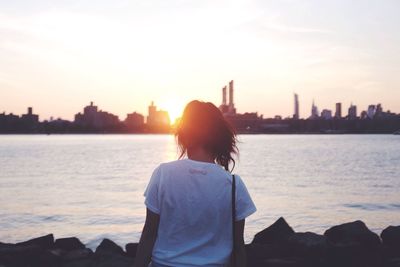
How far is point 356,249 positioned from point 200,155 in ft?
28.7

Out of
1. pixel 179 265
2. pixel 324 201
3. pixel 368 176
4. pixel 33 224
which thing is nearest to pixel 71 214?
pixel 33 224

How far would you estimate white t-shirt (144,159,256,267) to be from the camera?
302 cm

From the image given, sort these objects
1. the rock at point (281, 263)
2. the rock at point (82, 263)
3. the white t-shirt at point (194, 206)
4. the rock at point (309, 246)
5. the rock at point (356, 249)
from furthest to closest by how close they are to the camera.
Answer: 1. the rock at point (356, 249)
2. the rock at point (309, 246)
3. the rock at point (281, 263)
4. the rock at point (82, 263)
5. the white t-shirt at point (194, 206)

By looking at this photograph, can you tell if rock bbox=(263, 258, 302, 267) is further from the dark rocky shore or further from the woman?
the woman

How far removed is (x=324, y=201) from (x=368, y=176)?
66.4ft

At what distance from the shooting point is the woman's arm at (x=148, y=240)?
3035 mm

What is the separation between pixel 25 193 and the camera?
33500 mm

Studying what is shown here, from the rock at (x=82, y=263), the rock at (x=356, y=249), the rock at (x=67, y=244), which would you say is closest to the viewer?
the rock at (x=82, y=263)

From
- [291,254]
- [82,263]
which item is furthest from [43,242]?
[291,254]

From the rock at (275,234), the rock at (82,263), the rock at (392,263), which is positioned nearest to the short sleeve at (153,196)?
the rock at (82,263)

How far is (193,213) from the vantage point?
9.93 feet

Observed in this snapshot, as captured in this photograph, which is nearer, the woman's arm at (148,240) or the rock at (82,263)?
the woman's arm at (148,240)

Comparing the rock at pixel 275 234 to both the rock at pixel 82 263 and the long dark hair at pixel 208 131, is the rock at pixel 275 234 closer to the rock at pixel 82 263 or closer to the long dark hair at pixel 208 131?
the rock at pixel 82 263

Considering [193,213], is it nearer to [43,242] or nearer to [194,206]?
[194,206]
